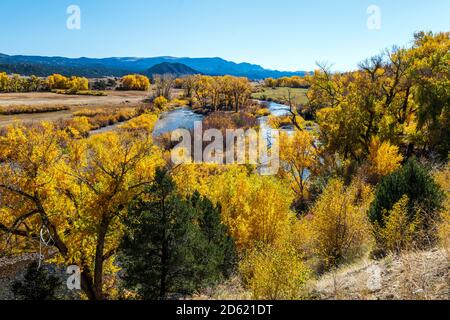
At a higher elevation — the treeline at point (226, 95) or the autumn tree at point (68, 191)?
the treeline at point (226, 95)

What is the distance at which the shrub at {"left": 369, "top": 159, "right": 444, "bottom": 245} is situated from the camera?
60.2 feet

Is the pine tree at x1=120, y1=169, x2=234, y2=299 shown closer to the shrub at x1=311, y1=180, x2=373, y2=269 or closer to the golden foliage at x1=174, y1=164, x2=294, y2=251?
the shrub at x1=311, y1=180, x2=373, y2=269

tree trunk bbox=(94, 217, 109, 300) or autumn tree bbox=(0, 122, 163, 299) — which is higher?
autumn tree bbox=(0, 122, 163, 299)

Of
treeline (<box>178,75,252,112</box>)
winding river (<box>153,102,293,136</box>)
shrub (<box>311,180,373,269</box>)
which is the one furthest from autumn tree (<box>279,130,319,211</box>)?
treeline (<box>178,75,252,112</box>)

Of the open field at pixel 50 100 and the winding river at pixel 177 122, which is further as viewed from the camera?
the open field at pixel 50 100

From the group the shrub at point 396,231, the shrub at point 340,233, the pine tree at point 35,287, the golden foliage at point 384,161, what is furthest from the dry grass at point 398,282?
the golden foliage at point 384,161

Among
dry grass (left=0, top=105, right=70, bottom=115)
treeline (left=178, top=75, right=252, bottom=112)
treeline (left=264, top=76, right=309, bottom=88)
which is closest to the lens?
dry grass (left=0, top=105, right=70, bottom=115)

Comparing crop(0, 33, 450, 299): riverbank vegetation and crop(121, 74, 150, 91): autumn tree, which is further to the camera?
crop(121, 74, 150, 91): autumn tree

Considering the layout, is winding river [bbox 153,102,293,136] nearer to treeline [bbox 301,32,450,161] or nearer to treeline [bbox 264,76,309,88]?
treeline [bbox 301,32,450,161]

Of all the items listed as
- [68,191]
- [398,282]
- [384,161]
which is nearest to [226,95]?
[384,161]

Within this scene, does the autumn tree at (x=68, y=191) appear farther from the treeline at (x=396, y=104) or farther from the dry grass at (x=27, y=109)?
the dry grass at (x=27, y=109)

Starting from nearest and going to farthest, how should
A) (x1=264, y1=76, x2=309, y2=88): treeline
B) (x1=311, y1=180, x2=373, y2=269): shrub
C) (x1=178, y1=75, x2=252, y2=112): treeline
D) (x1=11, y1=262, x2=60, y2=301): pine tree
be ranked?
(x1=11, y1=262, x2=60, y2=301): pine tree → (x1=311, y1=180, x2=373, y2=269): shrub → (x1=178, y1=75, x2=252, y2=112): treeline → (x1=264, y1=76, x2=309, y2=88): treeline

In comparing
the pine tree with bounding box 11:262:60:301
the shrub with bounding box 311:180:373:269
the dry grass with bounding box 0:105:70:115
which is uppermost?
the dry grass with bounding box 0:105:70:115

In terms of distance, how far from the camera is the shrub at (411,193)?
60.2ft
